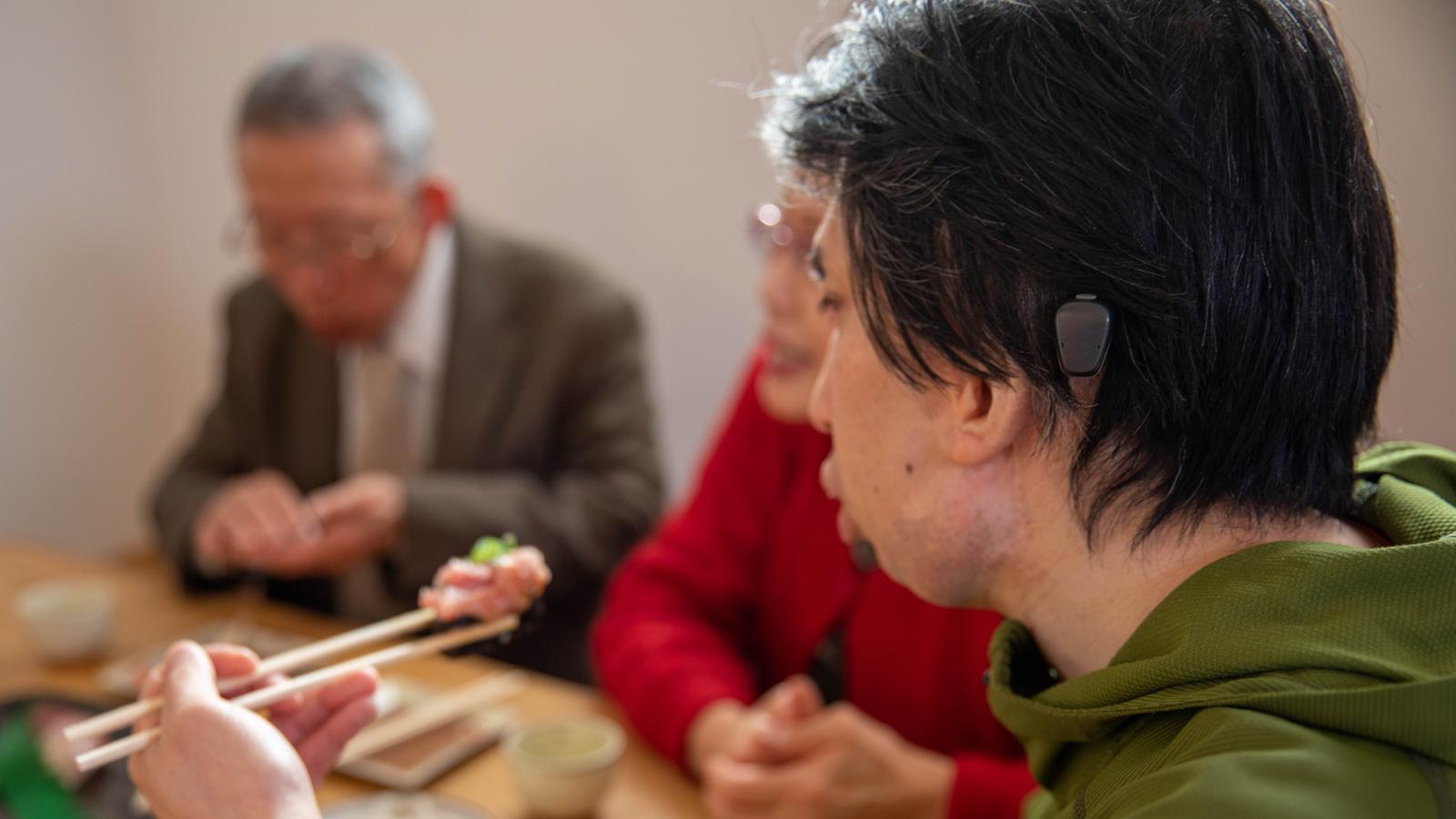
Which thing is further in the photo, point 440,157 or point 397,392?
point 440,157

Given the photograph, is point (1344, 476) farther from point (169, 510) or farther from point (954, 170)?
point (169, 510)

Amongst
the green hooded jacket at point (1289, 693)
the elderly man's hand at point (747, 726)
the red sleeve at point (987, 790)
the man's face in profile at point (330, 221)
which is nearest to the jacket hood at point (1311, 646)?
the green hooded jacket at point (1289, 693)

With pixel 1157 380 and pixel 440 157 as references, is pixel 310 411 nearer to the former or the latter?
pixel 440 157

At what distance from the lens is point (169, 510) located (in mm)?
2203

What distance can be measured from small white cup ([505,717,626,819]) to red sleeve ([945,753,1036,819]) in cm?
38

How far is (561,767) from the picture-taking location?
1.21 meters

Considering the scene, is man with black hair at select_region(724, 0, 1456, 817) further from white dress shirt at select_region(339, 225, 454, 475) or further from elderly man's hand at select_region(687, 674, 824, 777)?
white dress shirt at select_region(339, 225, 454, 475)

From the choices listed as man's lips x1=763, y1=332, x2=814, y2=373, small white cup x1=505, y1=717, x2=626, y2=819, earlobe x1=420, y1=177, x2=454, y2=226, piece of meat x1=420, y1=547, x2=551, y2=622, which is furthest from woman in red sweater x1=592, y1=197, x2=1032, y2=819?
earlobe x1=420, y1=177, x2=454, y2=226

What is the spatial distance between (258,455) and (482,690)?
3.50 ft

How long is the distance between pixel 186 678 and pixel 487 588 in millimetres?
264

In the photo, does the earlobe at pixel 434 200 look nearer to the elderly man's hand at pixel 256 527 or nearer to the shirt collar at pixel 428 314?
the shirt collar at pixel 428 314

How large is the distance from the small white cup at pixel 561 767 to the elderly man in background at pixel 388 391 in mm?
676

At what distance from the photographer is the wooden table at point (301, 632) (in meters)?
1.30

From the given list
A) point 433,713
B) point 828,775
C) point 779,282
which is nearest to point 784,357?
point 779,282
